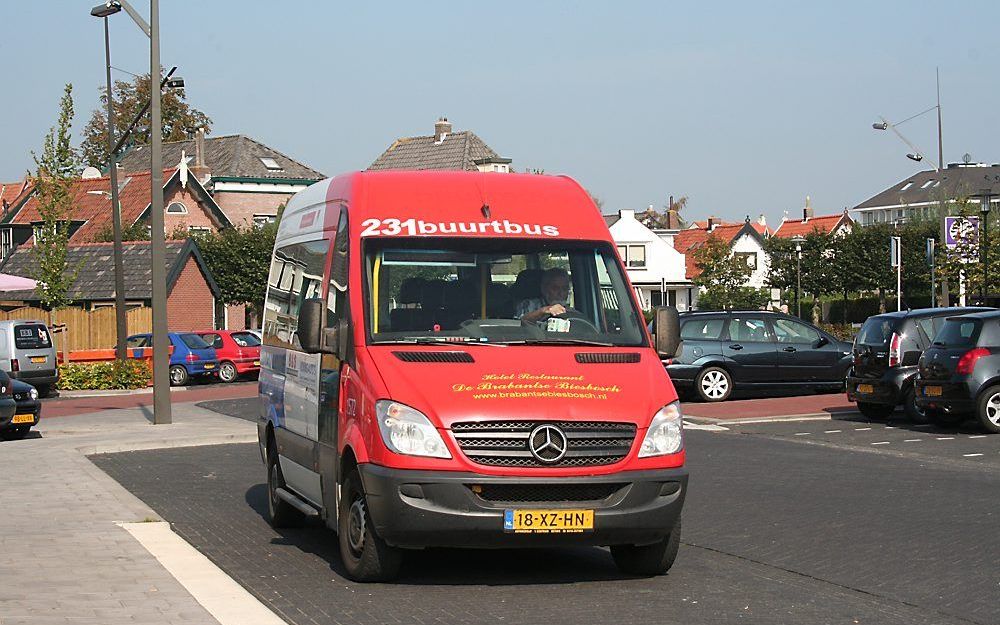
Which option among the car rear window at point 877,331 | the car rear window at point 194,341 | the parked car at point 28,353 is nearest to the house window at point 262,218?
the car rear window at point 194,341

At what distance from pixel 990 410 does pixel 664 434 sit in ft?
42.3

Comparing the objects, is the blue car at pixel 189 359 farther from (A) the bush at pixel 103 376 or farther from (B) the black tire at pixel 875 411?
(B) the black tire at pixel 875 411

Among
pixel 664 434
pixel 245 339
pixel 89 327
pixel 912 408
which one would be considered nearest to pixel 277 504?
pixel 664 434

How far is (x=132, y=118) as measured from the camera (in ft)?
268

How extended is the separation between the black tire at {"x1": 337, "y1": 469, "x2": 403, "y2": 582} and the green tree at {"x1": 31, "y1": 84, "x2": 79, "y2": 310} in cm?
3131

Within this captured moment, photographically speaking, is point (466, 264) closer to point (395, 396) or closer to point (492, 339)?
point (492, 339)

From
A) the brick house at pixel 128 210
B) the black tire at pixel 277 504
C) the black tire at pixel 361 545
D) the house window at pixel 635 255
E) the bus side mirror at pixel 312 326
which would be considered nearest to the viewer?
the black tire at pixel 361 545

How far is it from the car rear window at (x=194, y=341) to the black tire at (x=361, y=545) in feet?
108

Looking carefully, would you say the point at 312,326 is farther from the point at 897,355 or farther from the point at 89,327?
the point at 89,327

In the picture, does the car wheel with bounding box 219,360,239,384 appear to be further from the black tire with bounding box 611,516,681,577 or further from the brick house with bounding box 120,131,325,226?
the brick house with bounding box 120,131,325,226

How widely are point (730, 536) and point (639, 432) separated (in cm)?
275

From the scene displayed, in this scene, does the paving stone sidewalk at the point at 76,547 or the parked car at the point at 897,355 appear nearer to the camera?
the paving stone sidewalk at the point at 76,547

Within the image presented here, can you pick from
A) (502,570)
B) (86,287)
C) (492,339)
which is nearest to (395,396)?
(492,339)

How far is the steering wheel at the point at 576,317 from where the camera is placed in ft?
30.9
